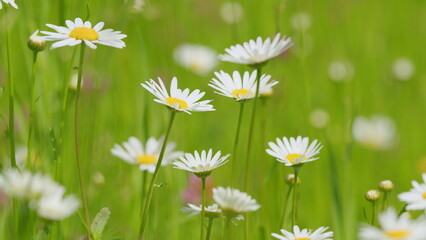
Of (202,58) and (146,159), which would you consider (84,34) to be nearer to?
(146,159)

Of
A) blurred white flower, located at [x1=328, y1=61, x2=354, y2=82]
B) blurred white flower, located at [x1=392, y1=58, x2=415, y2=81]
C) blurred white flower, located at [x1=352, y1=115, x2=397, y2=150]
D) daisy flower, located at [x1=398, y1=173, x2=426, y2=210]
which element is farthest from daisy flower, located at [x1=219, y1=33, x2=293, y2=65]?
blurred white flower, located at [x1=392, y1=58, x2=415, y2=81]

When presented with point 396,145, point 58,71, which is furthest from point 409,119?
point 58,71

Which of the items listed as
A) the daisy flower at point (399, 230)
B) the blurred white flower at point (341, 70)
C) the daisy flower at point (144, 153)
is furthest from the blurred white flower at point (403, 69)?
the daisy flower at point (399, 230)

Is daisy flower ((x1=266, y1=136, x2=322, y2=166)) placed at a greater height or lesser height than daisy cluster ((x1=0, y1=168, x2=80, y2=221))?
greater

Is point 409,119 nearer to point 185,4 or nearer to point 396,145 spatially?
point 396,145

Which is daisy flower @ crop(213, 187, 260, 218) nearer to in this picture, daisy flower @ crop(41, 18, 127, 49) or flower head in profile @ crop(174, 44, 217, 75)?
daisy flower @ crop(41, 18, 127, 49)

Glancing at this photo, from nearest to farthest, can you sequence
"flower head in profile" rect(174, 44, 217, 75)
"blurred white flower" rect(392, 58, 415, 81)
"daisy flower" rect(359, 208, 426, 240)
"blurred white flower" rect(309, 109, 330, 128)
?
"daisy flower" rect(359, 208, 426, 240), "blurred white flower" rect(309, 109, 330, 128), "blurred white flower" rect(392, 58, 415, 81), "flower head in profile" rect(174, 44, 217, 75)

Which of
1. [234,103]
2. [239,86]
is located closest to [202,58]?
[234,103]
